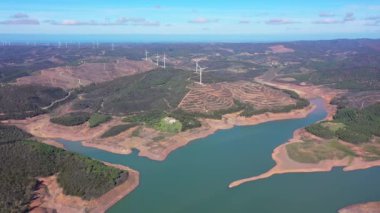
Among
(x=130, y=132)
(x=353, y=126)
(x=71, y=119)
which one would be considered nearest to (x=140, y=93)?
(x=71, y=119)

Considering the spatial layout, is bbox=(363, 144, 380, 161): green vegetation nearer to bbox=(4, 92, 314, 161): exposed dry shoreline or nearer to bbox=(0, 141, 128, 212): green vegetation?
bbox=(4, 92, 314, 161): exposed dry shoreline

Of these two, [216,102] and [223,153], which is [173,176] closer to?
[223,153]

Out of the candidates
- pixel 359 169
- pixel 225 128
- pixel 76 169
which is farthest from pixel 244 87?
pixel 76 169

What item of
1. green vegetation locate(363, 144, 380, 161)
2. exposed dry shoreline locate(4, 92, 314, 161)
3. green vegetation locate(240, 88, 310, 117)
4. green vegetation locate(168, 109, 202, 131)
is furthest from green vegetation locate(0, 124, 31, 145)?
green vegetation locate(363, 144, 380, 161)

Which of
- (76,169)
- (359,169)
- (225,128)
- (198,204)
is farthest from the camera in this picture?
(225,128)

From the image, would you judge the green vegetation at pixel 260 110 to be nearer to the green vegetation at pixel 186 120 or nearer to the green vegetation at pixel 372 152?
the green vegetation at pixel 186 120

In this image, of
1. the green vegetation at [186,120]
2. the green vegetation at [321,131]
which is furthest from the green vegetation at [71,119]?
the green vegetation at [321,131]

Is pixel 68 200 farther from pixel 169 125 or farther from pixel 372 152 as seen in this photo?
pixel 372 152
